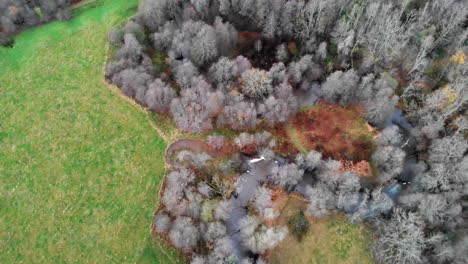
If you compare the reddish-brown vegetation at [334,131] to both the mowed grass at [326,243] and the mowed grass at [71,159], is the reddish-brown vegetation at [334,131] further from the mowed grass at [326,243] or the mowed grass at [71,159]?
the mowed grass at [71,159]

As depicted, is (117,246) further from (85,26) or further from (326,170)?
(85,26)

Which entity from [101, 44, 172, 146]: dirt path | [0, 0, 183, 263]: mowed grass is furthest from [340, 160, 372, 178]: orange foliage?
[0, 0, 183, 263]: mowed grass

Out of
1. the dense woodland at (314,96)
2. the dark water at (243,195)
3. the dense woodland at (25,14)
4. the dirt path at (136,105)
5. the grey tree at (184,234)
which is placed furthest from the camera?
the dense woodland at (25,14)

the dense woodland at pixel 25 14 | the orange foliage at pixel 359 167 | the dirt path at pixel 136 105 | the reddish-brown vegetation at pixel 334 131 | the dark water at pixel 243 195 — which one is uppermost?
the dense woodland at pixel 25 14

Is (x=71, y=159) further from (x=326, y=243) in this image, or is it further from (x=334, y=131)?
(x=334, y=131)

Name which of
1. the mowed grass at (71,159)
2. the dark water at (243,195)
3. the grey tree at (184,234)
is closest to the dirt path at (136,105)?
the mowed grass at (71,159)

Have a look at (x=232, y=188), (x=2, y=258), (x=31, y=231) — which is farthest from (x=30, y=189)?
(x=232, y=188)
